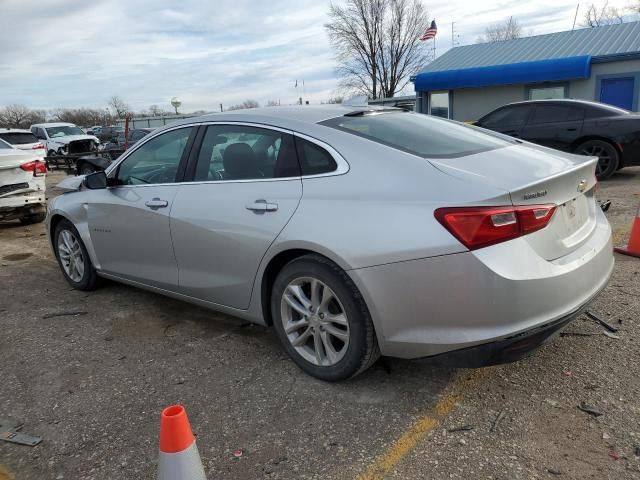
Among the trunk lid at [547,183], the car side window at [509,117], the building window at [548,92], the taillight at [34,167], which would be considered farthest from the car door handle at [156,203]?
the building window at [548,92]

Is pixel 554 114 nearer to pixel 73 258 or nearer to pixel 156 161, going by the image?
pixel 156 161

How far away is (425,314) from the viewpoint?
2.55m

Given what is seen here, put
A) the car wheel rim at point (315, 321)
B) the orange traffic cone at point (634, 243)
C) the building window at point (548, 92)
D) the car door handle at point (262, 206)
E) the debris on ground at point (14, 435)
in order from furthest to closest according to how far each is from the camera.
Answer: the building window at point (548, 92)
the orange traffic cone at point (634, 243)
the car door handle at point (262, 206)
the car wheel rim at point (315, 321)
the debris on ground at point (14, 435)

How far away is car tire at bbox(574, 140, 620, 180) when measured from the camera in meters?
9.13

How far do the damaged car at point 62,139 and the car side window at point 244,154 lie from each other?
58.1ft

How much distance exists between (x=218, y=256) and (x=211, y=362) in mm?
697

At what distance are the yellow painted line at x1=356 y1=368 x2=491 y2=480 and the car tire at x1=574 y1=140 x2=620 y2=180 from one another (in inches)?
298

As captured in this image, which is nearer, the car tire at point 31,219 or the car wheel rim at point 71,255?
the car wheel rim at point 71,255

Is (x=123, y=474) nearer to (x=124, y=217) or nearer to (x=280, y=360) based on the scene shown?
(x=280, y=360)

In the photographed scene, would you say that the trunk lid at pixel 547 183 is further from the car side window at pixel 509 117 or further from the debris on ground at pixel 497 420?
the car side window at pixel 509 117

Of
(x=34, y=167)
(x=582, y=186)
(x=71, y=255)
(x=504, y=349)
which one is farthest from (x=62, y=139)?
(x=504, y=349)

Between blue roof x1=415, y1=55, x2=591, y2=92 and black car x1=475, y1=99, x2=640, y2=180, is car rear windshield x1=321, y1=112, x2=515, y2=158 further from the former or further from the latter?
blue roof x1=415, y1=55, x2=591, y2=92

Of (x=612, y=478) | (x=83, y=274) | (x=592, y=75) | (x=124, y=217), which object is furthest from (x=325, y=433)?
(x=592, y=75)

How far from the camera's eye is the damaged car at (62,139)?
19719mm
